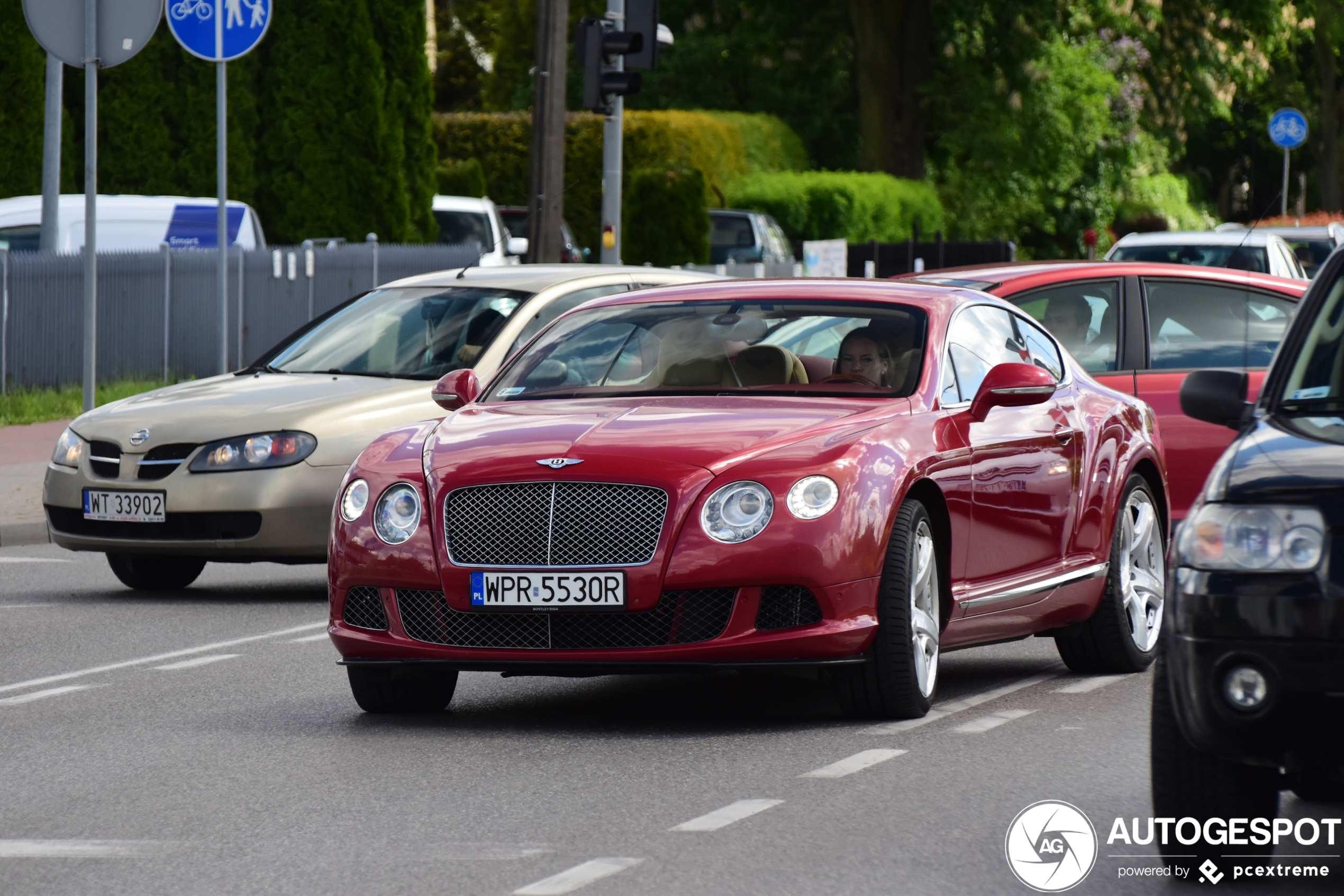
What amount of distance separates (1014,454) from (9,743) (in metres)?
3.45

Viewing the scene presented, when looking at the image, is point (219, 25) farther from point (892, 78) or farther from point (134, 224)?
point (892, 78)

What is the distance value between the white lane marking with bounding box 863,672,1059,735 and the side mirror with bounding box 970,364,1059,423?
3.09 feet

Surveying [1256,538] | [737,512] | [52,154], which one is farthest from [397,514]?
[52,154]

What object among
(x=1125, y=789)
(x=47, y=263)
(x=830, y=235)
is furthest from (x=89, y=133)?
(x=830, y=235)

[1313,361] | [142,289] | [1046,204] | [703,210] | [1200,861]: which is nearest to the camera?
[1200,861]

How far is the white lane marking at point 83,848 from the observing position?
614 cm

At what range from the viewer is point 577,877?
579cm

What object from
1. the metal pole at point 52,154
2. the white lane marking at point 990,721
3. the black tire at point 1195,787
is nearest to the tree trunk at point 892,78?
the metal pole at point 52,154

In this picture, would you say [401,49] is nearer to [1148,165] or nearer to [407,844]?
[407,844]

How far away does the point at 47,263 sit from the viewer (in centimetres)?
2347

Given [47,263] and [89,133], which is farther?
[47,263]

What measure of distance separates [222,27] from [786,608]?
35.7 ft

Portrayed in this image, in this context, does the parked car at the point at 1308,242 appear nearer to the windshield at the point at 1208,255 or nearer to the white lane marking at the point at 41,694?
the windshield at the point at 1208,255

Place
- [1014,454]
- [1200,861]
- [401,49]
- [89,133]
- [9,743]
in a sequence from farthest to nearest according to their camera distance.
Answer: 1. [401,49]
2. [89,133]
3. [1014,454]
4. [9,743]
5. [1200,861]
